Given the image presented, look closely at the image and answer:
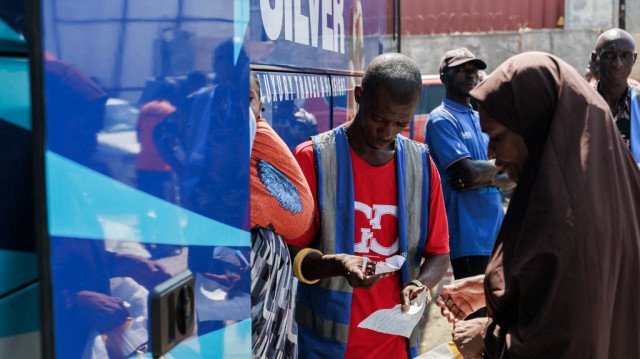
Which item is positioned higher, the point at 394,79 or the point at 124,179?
the point at 394,79

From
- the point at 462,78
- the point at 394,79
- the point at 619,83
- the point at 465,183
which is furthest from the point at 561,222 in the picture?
the point at 619,83

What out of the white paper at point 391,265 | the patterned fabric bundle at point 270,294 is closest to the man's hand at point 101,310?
the patterned fabric bundle at point 270,294

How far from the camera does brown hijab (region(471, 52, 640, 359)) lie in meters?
1.64

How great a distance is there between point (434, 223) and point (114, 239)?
1713 millimetres

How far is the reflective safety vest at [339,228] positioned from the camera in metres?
2.58

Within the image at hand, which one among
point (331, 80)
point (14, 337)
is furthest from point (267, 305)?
point (331, 80)

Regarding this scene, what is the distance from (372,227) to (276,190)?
0.64m

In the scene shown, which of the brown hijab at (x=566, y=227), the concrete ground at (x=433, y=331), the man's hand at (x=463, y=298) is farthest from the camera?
the concrete ground at (x=433, y=331)

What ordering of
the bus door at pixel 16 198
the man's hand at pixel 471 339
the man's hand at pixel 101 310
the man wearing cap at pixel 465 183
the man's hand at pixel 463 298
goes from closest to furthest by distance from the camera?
the bus door at pixel 16 198
the man's hand at pixel 101 310
the man's hand at pixel 471 339
the man's hand at pixel 463 298
the man wearing cap at pixel 465 183

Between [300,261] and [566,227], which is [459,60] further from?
[566,227]

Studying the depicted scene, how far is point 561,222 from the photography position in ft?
5.40

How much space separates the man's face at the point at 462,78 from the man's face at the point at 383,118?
5.83ft

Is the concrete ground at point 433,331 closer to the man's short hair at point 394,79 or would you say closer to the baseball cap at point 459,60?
the baseball cap at point 459,60

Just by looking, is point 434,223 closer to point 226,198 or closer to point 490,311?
point 490,311
